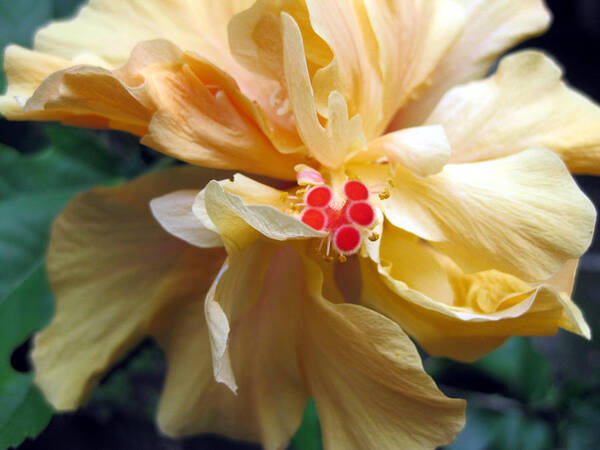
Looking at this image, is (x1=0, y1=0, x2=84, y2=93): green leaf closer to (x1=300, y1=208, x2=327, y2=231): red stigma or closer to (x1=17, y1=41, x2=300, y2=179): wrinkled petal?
(x1=17, y1=41, x2=300, y2=179): wrinkled petal

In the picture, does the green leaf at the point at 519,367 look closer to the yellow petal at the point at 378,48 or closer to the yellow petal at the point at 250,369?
the yellow petal at the point at 250,369

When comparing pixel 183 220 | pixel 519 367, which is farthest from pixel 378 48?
pixel 519 367

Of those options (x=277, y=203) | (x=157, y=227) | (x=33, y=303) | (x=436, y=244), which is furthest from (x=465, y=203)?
(x=33, y=303)

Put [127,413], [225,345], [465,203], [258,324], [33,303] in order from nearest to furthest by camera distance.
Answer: [225,345], [465,203], [258,324], [33,303], [127,413]

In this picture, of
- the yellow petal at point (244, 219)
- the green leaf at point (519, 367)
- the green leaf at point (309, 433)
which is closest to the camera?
the yellow petal at point (244, 219)

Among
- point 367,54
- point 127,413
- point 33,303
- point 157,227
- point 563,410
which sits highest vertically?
point 367,54

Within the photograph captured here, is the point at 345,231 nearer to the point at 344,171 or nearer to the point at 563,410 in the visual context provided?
the point at 344,171

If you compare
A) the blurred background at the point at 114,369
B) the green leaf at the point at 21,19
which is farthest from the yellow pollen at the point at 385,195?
the green leaf at the point at 21,19
